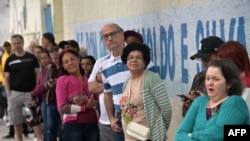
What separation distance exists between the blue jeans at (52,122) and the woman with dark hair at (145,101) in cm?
401

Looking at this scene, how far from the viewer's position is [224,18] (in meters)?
7.80

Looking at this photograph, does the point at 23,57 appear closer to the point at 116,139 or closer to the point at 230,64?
the point at 116,139

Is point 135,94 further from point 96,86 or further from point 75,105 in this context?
point 75,105

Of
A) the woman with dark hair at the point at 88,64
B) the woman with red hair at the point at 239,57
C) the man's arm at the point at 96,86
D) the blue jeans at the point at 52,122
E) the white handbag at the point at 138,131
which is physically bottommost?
the blue jeans at the point at 52,122

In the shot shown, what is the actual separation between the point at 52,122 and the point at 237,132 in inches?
243

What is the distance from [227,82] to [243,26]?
2.11 m

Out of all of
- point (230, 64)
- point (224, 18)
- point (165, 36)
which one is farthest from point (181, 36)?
point (230, 64)

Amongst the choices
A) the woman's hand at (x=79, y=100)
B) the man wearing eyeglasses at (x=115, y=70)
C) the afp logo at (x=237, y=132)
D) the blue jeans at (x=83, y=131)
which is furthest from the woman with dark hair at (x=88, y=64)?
the afp logo at (x=237, y=132)

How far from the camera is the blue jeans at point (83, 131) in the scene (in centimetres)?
862

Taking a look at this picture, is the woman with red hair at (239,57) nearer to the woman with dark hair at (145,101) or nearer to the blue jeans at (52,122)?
the woman with dark hair at (145,101)

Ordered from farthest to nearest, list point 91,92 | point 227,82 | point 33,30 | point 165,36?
point 33,30, point 165,36, point 91,92, point 227,82

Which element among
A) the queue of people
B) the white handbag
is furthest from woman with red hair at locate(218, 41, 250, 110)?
the white handbag

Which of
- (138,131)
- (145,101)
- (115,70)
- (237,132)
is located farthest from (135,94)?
(237,132)

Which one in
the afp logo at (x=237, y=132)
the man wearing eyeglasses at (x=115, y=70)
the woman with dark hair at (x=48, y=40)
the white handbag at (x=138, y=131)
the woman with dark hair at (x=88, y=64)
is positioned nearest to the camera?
the afp logo at (x=237, y=132)
